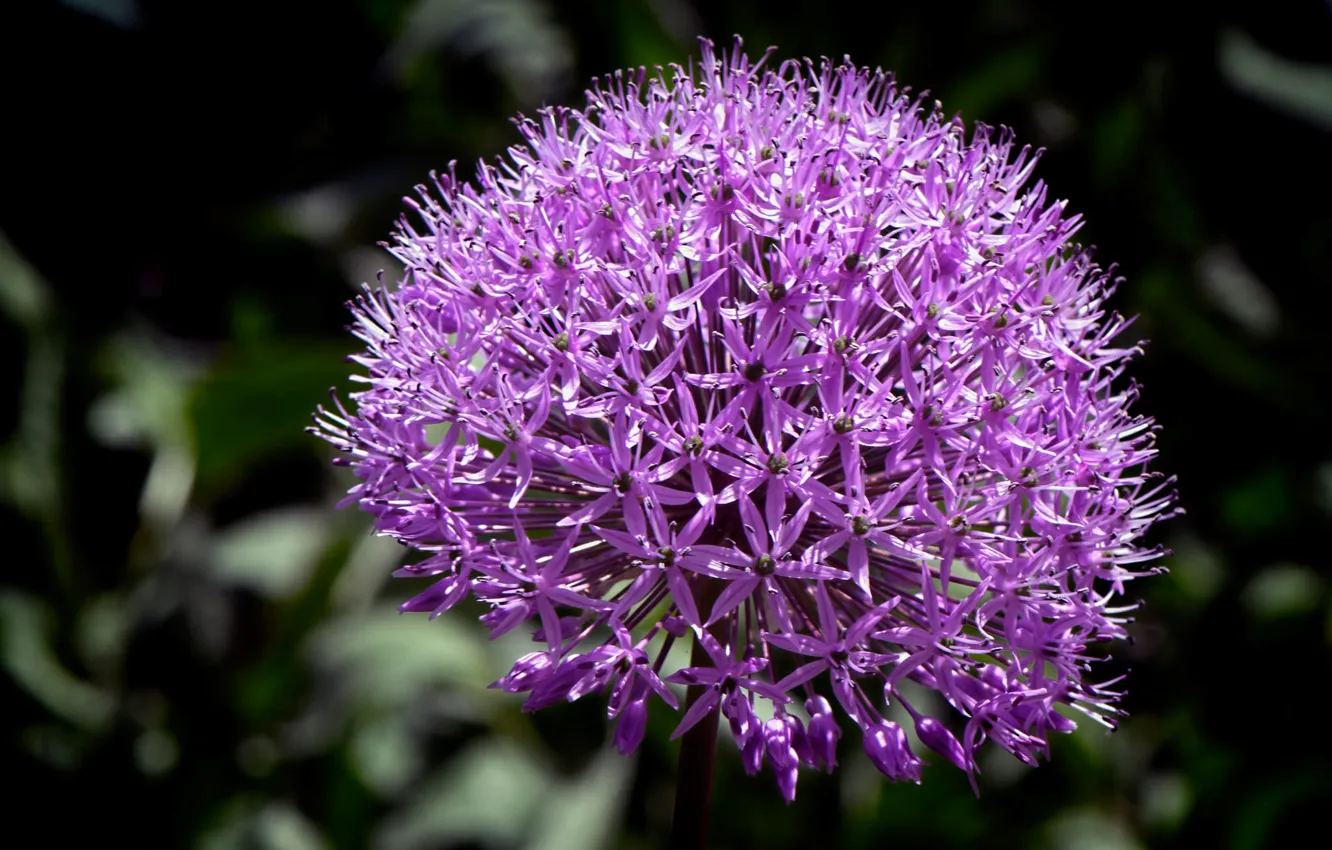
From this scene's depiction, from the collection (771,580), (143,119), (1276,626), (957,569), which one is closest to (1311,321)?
(1276,626)

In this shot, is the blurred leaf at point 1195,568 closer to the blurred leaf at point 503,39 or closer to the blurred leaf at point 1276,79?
the blurred leaf at point 1276,79

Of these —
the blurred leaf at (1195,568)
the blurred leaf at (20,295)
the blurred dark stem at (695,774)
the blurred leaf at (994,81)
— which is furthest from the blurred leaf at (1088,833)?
the blurred leaf at (20,295)

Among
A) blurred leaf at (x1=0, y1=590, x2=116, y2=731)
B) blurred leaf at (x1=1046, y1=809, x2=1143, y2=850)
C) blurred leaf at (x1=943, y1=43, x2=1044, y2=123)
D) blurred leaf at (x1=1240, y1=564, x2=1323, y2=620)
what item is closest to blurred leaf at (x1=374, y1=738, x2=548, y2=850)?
blurred leaf at (x1=0, y1=590, x2=116, y2=731)

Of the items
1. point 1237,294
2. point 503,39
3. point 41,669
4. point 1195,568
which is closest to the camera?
point 41,669

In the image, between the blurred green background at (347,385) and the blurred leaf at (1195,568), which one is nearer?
the blurred green background at (347,385)

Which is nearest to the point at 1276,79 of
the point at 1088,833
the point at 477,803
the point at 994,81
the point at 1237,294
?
the point at 1237,294

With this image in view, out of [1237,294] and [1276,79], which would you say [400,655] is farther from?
[1276,79]

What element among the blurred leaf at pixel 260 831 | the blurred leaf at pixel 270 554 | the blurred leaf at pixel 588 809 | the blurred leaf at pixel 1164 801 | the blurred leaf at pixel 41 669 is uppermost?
the blurred leaf at pixel 270 554
